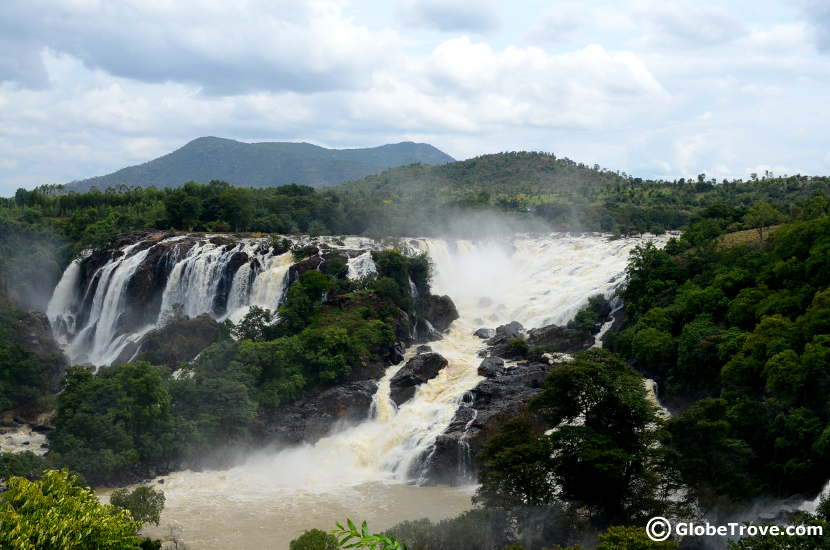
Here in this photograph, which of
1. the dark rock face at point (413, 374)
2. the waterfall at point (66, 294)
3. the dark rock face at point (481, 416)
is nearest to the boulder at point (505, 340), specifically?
the dark rock face at point (481, 416)

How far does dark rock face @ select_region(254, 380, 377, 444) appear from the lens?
29.9m

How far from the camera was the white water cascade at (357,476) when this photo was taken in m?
23.1

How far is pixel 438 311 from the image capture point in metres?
42.6

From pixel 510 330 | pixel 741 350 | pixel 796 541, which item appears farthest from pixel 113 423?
pixel 741 350

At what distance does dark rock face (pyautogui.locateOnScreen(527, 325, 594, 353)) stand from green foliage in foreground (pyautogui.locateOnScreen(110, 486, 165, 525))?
64.2ft

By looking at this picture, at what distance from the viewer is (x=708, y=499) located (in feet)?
65.6

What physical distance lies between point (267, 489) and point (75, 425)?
298 inches

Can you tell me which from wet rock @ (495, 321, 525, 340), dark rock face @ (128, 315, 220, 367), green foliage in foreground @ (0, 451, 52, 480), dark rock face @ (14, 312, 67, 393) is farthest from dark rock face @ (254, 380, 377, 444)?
dark rock face @ (14, 312, 67, 393)

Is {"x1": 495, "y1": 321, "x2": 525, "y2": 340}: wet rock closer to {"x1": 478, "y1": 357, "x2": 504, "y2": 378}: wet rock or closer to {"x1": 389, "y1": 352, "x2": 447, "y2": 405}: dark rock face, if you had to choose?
{"x1": 478, "y1": 357, "x2": 504, "y2": 378}: wet rock

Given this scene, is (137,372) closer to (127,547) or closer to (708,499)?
(127,547)

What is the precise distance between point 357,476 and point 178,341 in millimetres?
A: 13190

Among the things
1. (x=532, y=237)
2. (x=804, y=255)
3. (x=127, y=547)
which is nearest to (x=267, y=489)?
(x=127, y=547)

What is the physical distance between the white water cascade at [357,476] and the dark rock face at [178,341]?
8.67 metres

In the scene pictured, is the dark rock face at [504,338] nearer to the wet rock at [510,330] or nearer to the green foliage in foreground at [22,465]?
the wet rock at [510,330]
